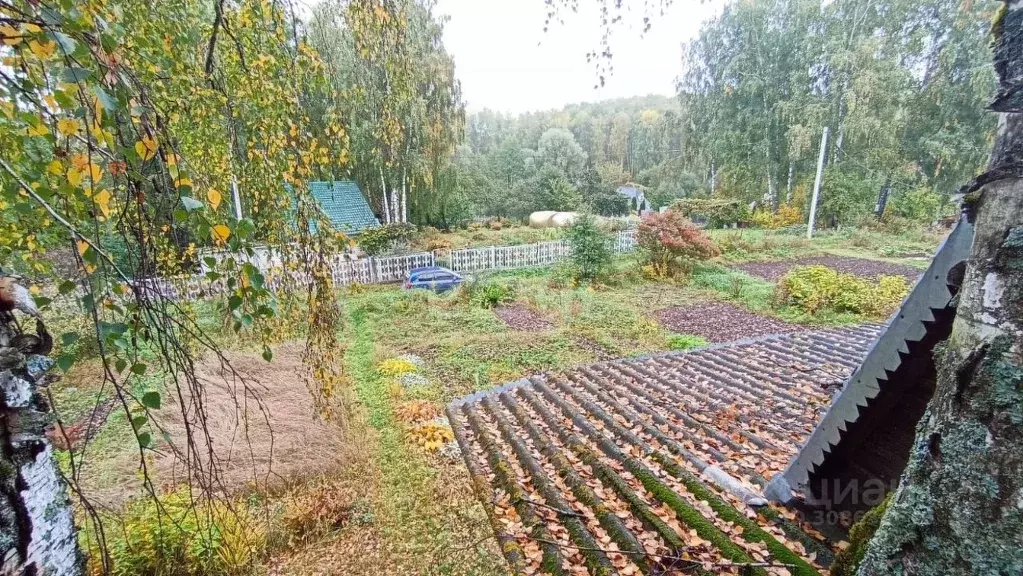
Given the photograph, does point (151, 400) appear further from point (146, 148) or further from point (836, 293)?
point (836, 293)

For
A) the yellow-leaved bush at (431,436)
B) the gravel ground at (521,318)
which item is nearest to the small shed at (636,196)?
the gravel ground at (521,318)

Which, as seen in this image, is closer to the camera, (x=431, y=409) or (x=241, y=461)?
(x=241, y=461)

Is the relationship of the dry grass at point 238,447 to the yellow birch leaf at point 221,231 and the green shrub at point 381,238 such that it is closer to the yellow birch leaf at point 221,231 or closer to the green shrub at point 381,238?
the yellow birch leaf at point 221,231

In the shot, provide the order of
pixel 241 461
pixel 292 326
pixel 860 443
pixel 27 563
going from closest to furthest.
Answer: pixel 27 563, pixel 860 443, pixel 292 326, pixel 241 461

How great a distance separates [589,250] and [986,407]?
42.1ft

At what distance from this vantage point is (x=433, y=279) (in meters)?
12.8

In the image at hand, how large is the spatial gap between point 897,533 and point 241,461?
5.73 metres

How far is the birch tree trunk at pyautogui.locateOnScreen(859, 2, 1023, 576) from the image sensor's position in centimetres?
88

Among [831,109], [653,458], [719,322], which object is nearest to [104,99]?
[653,458]

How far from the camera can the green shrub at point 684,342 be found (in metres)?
8.43

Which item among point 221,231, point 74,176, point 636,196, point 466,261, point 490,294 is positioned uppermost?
point 636,196

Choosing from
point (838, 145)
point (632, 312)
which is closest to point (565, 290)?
point (632, 312)

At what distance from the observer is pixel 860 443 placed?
2.07m

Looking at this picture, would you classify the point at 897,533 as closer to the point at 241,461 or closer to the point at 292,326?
the point at 292,326
